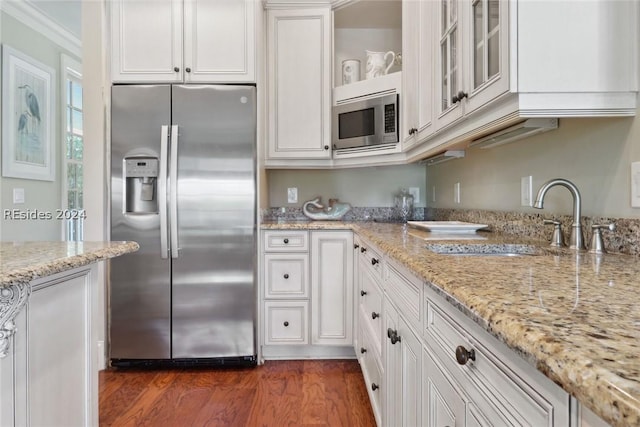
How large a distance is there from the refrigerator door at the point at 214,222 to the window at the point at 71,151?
2.23 m

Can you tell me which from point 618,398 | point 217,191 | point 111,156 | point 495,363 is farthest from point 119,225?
point 618,398

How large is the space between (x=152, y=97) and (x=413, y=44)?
5.07ft

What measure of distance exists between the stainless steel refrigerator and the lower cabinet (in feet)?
0.61

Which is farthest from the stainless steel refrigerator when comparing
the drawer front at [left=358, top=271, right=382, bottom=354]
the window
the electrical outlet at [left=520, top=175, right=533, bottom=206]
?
the window

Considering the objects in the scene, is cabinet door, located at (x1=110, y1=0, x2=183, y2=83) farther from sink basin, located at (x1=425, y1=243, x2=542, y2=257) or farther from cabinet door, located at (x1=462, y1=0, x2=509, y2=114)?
sink basin, located at (x1=425, y1=243, x2=542, y2=257)

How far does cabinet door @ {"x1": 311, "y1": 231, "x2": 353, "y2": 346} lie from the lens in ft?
8.13

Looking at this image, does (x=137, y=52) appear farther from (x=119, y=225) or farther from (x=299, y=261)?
(x=299, y=261)

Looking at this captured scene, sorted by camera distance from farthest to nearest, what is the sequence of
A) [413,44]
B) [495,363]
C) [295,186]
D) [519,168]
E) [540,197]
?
1. [295,186]
2. [413,44]
3. [519,168]
4. [540,197]
5. [495,363]

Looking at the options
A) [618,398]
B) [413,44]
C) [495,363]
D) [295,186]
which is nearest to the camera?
[618,398]

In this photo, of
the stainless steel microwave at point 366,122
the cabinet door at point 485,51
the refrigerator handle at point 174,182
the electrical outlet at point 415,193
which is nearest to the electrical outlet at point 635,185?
the cabinet door at point 485,51

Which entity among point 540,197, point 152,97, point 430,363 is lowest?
point 430,363

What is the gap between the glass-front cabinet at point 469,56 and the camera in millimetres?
1074

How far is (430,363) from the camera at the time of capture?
0.89m

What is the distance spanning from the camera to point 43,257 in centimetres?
97
